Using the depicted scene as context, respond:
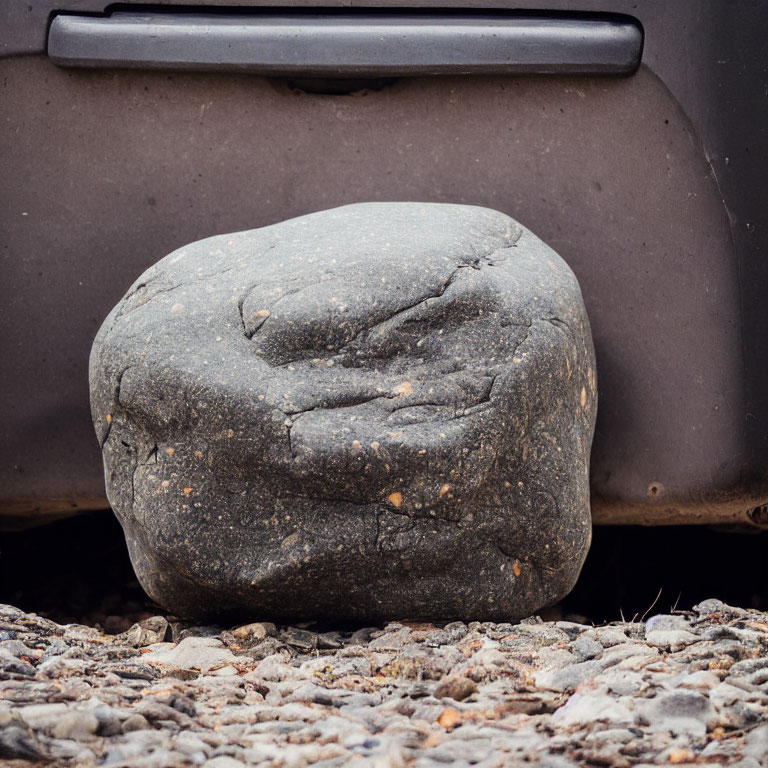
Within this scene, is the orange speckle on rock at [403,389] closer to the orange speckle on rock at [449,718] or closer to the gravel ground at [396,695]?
the gravel ground at [396,695]

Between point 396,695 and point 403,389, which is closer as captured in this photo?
point 396,695

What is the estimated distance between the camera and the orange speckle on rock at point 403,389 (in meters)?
1.63

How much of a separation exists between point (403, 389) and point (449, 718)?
0.62m

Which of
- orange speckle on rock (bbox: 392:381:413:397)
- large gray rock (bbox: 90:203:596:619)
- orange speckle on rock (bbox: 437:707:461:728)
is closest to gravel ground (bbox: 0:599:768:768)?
orange speckle on rock (bbox: 437:707:461:728)

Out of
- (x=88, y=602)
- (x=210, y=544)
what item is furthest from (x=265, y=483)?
(x=88, y=602)

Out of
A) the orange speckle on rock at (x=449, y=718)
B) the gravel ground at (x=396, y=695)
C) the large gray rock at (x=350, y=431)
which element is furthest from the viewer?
the large gray rock at (x=350, y=431)

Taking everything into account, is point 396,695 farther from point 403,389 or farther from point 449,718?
point 403,389

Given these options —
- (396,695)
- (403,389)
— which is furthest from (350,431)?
(396,695)

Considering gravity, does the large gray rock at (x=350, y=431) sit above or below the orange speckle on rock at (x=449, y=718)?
above

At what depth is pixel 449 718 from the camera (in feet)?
3.98

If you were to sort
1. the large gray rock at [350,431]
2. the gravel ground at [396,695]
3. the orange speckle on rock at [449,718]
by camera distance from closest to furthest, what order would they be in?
the gravel ground at [396,695] < the orange speckle on rock at [449,718] < the large gray rock at [350,431]

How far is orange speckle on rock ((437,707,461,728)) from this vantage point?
1.20 metres

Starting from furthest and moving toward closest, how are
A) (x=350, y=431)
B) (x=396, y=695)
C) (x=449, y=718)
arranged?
(x=350, y=431), (x=396, y=695), (x=449, y=718)

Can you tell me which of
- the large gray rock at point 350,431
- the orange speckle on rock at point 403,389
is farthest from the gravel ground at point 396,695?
the orange speckle on rock at point 403,389
